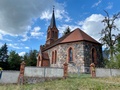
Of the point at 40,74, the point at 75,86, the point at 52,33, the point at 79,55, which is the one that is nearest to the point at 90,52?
the point at 79,55

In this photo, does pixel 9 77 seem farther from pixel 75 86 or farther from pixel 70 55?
pixel 70 55

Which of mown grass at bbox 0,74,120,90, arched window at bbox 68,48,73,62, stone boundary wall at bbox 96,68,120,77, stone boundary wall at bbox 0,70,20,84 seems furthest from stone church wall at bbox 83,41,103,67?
stone boundary wall at bbox 0,70,20,84

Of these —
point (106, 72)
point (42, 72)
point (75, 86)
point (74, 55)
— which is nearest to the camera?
point (75, 86)

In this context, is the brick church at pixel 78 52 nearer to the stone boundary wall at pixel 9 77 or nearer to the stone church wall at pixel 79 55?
the stone church wall at pixel 79 55

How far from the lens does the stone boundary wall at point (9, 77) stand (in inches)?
541

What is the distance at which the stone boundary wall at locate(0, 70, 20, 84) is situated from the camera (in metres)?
13.7

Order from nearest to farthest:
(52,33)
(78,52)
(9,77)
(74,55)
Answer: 1. (9,77)
2. (78,52)
3. (74,55)
4. (52,33)

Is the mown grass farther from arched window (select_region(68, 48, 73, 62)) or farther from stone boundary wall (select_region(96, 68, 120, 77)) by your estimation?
arched window (select_region(68, 48, 73, 62))

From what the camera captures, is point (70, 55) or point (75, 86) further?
point (70, 55)

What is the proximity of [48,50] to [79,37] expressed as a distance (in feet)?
32.9

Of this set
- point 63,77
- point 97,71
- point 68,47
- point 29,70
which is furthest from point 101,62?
point 29,70

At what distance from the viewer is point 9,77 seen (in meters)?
14.0

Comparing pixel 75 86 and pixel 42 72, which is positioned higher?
pixel 42 72

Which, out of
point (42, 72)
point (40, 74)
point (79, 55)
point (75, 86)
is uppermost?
point (79, 55)
